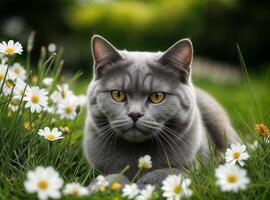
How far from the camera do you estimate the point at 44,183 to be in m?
1.76

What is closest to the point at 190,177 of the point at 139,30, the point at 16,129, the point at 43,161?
the point at 43,161

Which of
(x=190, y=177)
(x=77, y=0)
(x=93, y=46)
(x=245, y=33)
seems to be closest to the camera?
(x=190, y=177)

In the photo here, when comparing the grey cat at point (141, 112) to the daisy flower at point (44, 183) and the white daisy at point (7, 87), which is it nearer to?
the white daisy at point (7, 87)

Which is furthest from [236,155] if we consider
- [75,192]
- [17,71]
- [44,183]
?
[17,71]

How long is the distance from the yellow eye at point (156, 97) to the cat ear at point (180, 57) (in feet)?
0.59

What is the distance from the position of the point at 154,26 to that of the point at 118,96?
6432 millimetres

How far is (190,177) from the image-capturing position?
2.19 m

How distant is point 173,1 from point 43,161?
22.8 feet

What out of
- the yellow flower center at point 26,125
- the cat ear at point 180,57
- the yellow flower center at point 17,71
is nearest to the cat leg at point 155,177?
the cat ear at point 180,57

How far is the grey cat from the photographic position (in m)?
2.40

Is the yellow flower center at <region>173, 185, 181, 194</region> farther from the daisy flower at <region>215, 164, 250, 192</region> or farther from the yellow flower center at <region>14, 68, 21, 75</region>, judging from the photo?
the yellow flower center at <region>14, 68, 21, 75</region>

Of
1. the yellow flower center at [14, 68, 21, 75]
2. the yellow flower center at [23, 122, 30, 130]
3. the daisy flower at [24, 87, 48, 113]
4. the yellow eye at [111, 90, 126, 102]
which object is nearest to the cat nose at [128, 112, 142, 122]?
the yellow eye at [111, 90, 126, 102]

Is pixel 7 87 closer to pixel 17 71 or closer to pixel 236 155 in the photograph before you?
pixel 17 71

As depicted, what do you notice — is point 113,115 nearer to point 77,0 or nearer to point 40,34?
point 40,34
